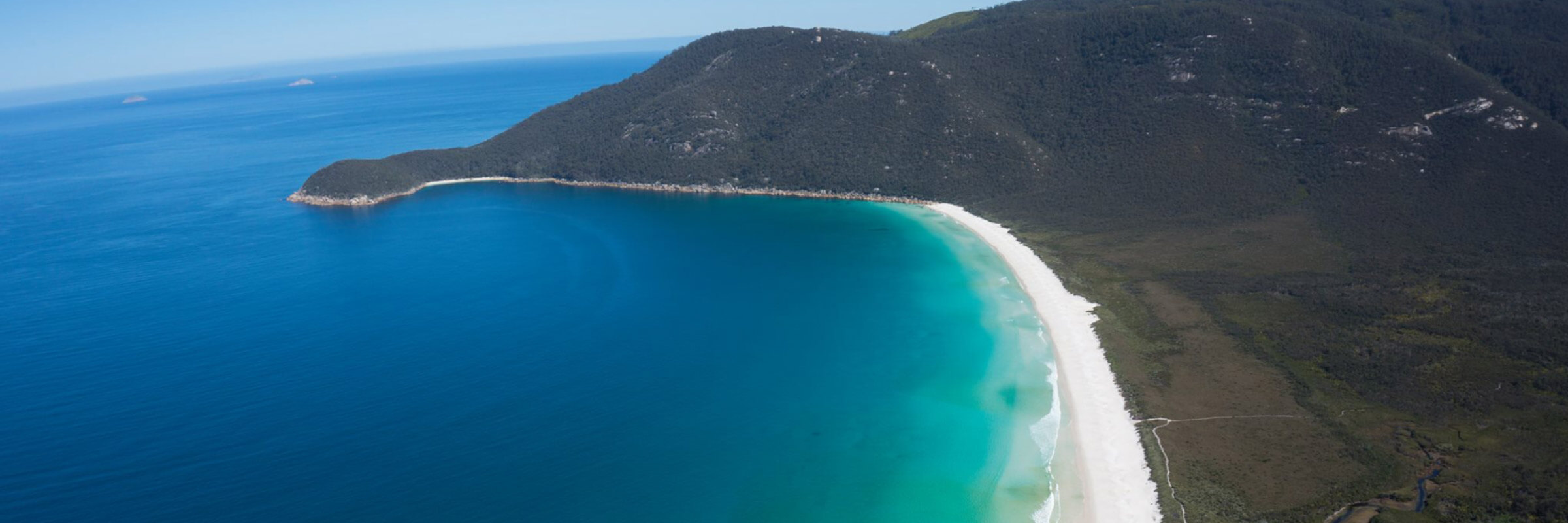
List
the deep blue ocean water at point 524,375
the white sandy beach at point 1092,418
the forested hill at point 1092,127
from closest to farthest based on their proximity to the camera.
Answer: the white sandy beach at point 1092,418, the deep blue ocean water at point 524,375, the forested hill at point 1092,127

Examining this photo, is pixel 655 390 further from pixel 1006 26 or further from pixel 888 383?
pixel 1006 26

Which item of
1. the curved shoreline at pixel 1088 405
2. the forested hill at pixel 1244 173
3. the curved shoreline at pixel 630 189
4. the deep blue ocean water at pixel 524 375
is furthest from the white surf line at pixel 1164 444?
the curved shoreline at pixel 630 189

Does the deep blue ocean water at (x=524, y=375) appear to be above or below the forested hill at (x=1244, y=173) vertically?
below

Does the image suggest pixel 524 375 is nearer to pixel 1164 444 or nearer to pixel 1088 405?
pixel 1088 405

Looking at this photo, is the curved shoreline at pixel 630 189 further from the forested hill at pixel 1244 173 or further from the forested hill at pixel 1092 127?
the forested hill at pixel 1092 127

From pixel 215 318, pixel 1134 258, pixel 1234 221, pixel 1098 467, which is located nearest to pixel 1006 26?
pixel 1234 221

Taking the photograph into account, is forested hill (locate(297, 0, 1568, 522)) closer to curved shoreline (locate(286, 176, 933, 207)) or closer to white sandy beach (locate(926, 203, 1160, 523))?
curved shoreline (locate(286, 176, 933, 207))
